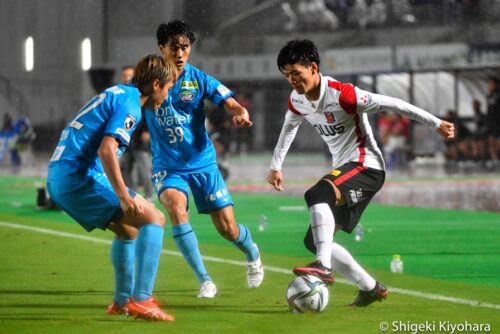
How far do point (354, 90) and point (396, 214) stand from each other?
28.3 feet

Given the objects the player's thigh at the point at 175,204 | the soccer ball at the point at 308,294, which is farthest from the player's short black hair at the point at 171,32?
the soccer ball at the point at 308,294

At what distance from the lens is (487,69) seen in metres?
30.5

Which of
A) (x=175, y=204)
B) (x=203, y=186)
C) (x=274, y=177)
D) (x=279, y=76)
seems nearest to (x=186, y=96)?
(x=203, y=186)

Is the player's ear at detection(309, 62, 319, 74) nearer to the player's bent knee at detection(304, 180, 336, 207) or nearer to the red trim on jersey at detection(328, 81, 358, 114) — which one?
the red trim on jersey at detection(328, 81, 358, 114)

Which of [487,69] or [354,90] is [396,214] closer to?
[354,90]

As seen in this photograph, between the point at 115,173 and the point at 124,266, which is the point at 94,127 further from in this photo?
the point at 124,266

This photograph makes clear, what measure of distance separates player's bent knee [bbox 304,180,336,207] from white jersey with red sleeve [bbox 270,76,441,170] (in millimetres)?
417

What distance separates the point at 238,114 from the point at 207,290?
1.31 meters

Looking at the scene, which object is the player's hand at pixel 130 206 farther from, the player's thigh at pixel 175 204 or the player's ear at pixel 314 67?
the player's ear at pixel 314 67

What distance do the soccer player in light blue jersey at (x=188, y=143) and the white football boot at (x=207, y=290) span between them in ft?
1.92

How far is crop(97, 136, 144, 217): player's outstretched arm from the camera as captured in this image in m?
7.05

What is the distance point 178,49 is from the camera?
29.1 feet

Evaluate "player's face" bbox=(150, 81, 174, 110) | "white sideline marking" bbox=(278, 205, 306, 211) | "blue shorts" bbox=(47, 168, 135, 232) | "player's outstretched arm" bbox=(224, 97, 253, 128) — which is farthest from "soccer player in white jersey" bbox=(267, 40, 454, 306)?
"white sideline marking" bbox=(278, 205, 306, 211)

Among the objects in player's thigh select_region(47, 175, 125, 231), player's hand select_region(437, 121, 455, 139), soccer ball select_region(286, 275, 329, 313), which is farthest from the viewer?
player's hand select_region(437, 121, 455, 139)
